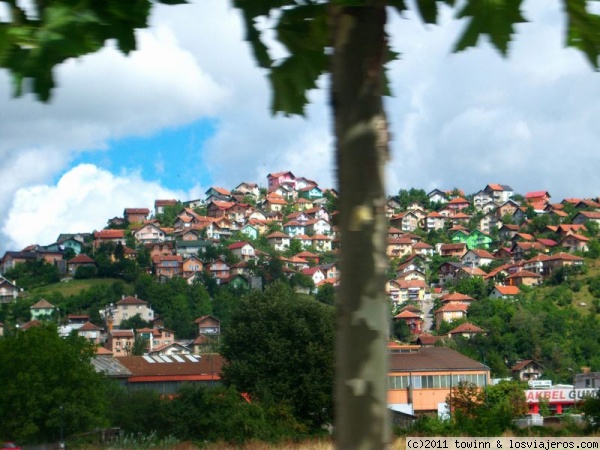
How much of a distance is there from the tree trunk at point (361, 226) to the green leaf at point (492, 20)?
10.3 inches

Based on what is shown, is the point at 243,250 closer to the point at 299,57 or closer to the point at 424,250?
the point at 424,250

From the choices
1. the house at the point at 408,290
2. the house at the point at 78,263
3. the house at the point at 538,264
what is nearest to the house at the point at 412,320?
the house at the point at 408,290

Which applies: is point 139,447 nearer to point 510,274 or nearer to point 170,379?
point 170,379

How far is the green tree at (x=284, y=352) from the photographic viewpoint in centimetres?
3378

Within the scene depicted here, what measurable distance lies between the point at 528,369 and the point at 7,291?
2701 inches

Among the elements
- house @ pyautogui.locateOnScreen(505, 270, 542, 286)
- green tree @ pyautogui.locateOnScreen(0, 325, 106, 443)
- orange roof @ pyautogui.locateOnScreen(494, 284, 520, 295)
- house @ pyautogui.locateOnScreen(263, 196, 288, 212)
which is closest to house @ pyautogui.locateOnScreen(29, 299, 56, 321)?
orange roof @ pyautogui.locateOnScreen(494, 284, 520, 295)

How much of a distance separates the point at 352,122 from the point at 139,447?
58.7 ft

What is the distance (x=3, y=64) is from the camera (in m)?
2.19

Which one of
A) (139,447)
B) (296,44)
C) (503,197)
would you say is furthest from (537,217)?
(296,44)

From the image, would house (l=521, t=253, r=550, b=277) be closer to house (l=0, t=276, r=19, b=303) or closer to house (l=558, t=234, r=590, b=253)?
house (l=558, t=234, r=590, b=253)

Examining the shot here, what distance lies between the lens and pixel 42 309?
8831 cm

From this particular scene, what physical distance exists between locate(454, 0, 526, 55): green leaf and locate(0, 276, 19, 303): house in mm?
102903

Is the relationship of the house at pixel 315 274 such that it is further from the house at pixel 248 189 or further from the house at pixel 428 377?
the house at pixel 248 189

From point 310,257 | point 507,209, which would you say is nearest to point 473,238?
point 507,209
